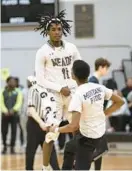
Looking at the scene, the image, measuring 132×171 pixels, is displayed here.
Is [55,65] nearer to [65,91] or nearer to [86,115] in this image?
[65,91]

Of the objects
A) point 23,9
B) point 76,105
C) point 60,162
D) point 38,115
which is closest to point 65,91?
point 76,105

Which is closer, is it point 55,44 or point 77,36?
point 55,44

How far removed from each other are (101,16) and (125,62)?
3.94 feet

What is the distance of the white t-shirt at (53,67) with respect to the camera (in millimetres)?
5234

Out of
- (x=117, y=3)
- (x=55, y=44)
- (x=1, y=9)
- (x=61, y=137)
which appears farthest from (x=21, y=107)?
(x=55, y=44)

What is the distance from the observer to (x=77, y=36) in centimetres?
1270

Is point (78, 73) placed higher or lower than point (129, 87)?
higher

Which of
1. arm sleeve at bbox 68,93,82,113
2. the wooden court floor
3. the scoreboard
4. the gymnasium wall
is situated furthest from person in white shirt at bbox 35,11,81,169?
the gymnasium wall

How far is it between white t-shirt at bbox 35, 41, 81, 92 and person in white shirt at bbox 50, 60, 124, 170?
25.1 inches

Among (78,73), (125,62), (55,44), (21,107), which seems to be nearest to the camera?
(78,73)

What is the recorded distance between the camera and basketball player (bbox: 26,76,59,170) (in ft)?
17.2

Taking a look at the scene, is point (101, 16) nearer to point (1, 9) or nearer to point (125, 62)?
point (125, 62)

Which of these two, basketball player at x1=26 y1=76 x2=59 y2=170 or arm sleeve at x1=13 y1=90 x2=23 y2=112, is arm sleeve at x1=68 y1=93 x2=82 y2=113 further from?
arm sleeve at x1=13 y1=90 x2=23 y2=112

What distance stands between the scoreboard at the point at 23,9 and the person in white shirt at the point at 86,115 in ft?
22.6
